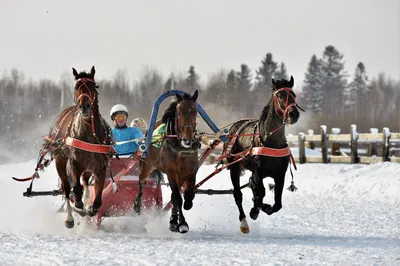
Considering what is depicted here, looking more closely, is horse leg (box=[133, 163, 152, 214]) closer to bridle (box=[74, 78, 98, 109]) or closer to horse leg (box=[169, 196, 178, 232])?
horse leg (box=[169, 196, 178, 232])

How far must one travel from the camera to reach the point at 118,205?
1094cm

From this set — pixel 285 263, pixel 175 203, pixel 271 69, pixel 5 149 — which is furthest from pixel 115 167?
pixel 271 69

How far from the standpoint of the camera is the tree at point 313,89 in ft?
267

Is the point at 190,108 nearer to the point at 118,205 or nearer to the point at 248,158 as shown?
the point at 248,158

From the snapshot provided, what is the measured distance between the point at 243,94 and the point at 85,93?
74813 millimetres

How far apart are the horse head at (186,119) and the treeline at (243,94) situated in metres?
57.8

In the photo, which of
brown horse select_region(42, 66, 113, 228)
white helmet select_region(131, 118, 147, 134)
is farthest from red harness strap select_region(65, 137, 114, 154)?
white helmet select_region(131, 118, 147, 134)

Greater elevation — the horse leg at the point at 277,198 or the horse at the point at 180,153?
the horse at the point at 180,153

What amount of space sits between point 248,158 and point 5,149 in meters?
42.6

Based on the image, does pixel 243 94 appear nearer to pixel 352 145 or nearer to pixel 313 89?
pixel 313 89

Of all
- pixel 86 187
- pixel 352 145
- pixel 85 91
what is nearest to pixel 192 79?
pixel 352 145

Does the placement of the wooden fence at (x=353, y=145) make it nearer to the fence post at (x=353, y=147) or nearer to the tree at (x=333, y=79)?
the fence post at (x=353, y=147)

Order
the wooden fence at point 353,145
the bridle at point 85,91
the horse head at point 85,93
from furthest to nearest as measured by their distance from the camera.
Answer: the wooden fence at point 353,145 → the bridle at point 85,91 → the horse head at point 85,93

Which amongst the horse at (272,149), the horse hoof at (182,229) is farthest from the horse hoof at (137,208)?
the horse at (272,149)
